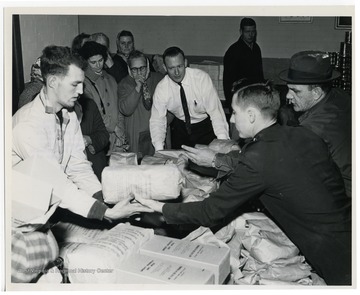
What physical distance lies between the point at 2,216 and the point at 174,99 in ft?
5.95

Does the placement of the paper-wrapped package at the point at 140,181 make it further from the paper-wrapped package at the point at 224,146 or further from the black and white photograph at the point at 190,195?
the paper-wrapped package at the point at 224,146

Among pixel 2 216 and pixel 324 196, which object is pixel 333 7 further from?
pixel 2 216

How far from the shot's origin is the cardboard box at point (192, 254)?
1537 millimetres

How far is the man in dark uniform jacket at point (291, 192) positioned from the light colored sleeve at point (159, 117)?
4.42 ft

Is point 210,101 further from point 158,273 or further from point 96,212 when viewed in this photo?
point 158,273

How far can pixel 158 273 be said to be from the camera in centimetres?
150

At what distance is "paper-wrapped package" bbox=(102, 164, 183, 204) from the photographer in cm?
178

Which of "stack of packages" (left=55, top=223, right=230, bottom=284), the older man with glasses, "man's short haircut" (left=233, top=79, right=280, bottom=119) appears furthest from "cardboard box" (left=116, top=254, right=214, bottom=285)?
the older man with glasses

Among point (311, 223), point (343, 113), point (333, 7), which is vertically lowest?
point (311, 223)

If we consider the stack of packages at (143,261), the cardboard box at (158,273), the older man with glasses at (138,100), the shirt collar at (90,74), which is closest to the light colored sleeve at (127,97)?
the older man with glasses at (138,100)

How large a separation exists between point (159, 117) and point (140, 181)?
4.94 ft

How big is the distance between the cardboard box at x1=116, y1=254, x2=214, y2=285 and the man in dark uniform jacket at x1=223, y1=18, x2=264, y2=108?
2995 millimetres

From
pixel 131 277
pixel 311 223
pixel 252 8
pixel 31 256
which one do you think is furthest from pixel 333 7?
pixel 31 256
